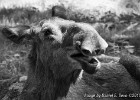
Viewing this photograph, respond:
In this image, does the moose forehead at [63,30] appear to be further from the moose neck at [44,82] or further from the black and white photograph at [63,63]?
the moose neck at [44,82]

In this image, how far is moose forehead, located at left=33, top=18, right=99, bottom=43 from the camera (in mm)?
3485

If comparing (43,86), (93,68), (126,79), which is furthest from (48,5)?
(93,68)

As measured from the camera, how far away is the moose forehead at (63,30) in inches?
137

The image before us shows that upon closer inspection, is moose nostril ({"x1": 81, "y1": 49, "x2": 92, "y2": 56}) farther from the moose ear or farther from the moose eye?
the moose ear

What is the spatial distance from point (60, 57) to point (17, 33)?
2.92 ft

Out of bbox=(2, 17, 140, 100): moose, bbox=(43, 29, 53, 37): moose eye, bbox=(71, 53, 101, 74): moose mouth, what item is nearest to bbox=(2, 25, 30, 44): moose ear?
bbox=(2, 17, 140, 100): moose

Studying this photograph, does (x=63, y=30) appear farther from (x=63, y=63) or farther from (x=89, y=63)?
(x=89, y=63)

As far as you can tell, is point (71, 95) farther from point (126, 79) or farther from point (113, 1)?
point (113, 1)

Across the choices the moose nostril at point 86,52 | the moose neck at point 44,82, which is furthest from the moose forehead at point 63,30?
the moose neck at point 44,82

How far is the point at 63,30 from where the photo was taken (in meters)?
3.99

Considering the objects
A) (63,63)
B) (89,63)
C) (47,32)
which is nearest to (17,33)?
(47,32)

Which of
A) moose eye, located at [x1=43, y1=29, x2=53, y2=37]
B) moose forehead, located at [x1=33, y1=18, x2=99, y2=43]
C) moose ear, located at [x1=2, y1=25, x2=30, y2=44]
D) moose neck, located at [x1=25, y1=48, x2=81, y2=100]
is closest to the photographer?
moose forehead, located at [x1=33, y1=18, x2=99, y2=43]

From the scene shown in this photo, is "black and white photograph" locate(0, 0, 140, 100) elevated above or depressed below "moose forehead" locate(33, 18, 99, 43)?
below

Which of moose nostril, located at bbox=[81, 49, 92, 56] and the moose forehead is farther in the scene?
the moose forehead
